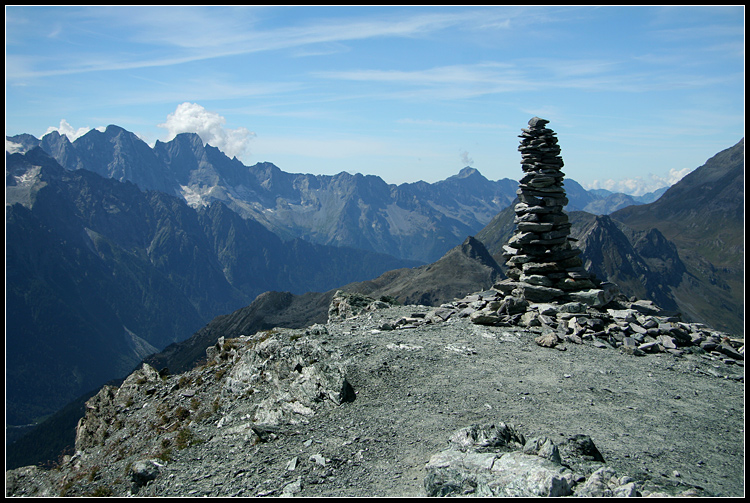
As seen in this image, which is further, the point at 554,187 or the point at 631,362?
the point at 554,187

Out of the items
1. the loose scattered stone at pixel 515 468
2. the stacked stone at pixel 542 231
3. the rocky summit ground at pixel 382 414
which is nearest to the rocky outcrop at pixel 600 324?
the rocky summit ground at pixel 382 414

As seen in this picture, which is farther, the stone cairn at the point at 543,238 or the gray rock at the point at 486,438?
the stone cairn at the point at 543,238

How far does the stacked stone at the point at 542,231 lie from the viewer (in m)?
28.0

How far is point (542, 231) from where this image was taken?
29219 millimetres

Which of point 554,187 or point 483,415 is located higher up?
point 554,187

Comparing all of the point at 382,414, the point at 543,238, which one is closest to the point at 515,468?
the point at 382,414

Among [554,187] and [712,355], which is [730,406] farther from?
[554,187]

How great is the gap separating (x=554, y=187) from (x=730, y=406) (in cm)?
1545

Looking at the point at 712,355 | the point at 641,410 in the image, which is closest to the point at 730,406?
the point at 641,410

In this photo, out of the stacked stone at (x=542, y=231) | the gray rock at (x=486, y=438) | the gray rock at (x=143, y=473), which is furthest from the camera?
the stacked stone at (x=542, y=231)

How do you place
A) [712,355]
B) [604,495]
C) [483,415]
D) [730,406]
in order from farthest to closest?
[712,355], [730,406], [483,415], [604,495]

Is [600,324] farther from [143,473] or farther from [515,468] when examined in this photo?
[143,473]

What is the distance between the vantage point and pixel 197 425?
1783cm

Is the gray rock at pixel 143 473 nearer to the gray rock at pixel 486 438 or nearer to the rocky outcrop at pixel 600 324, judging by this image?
the gray rock at pixel 486 438
